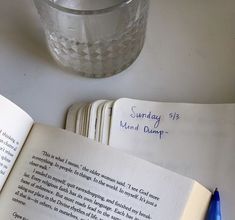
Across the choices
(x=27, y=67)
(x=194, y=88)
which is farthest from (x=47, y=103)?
(x=194, y=88)

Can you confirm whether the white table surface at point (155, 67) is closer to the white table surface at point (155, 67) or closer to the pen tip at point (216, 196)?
the white table surface at point (155, 67)

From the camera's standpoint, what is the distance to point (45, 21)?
1.95ft

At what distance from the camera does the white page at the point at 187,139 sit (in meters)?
0.55

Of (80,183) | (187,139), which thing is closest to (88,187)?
(80,183)

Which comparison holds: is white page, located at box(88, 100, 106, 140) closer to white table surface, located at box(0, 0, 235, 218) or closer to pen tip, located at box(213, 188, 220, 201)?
white table surface, located at box(0, 0, 235, 218)

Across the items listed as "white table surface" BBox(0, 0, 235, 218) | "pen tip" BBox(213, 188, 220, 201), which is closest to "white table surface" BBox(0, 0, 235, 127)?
"white table surface" BBox(0, 0, 235, 218)

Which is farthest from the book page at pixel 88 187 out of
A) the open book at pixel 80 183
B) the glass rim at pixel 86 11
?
the glass rim at pixel 86 11

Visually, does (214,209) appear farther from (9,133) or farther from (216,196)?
(9,133)

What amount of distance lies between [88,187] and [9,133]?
9cm

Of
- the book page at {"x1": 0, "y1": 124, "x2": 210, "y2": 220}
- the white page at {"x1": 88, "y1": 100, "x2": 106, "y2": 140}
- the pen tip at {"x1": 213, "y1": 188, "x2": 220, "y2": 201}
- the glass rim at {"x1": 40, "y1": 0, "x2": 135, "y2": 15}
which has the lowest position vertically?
the book page at {"x1": 0, "y1": 124, "x2": 210, "y2": 220}

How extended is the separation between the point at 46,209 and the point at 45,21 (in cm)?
19

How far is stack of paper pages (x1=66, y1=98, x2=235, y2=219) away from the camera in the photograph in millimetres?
552

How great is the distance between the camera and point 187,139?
57 cm

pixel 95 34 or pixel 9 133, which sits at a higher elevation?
pixel 95 34
